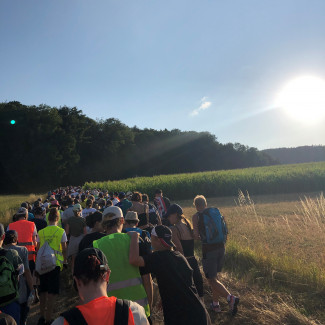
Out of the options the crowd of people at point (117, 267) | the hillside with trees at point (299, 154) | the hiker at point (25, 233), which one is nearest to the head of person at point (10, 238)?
→ the crowd of people at point (117, 267)

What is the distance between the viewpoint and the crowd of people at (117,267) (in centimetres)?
167

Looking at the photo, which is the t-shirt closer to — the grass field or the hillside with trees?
the grass field

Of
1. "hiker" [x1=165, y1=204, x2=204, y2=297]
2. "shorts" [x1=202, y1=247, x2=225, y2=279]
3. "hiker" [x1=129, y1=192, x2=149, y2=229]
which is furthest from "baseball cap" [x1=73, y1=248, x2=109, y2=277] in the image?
"hiker" [x1=129, y1=192, x2=149, y2=229]

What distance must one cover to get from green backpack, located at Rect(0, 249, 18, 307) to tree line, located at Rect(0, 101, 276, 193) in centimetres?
4891

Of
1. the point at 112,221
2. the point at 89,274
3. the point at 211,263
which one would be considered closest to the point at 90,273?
the point at 89,274

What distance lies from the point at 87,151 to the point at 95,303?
197 feet

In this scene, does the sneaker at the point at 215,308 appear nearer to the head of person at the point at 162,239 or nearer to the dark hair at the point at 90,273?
the head of person at the point at 162,239

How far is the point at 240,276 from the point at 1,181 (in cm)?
5317

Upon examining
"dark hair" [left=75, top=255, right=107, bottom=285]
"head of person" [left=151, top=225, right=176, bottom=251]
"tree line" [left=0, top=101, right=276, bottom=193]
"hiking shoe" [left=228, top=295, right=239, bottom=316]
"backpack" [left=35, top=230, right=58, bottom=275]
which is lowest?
"hiking shoe" [left=228, top=295, right=239, bottom=316]

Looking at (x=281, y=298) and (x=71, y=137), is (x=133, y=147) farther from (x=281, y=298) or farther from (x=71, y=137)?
(x=281, y=298)

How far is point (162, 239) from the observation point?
105 inches

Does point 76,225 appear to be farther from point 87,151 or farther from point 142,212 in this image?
point 87,151

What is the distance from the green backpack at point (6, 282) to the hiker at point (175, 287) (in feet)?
4.99

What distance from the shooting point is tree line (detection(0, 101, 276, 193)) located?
49625 mm
